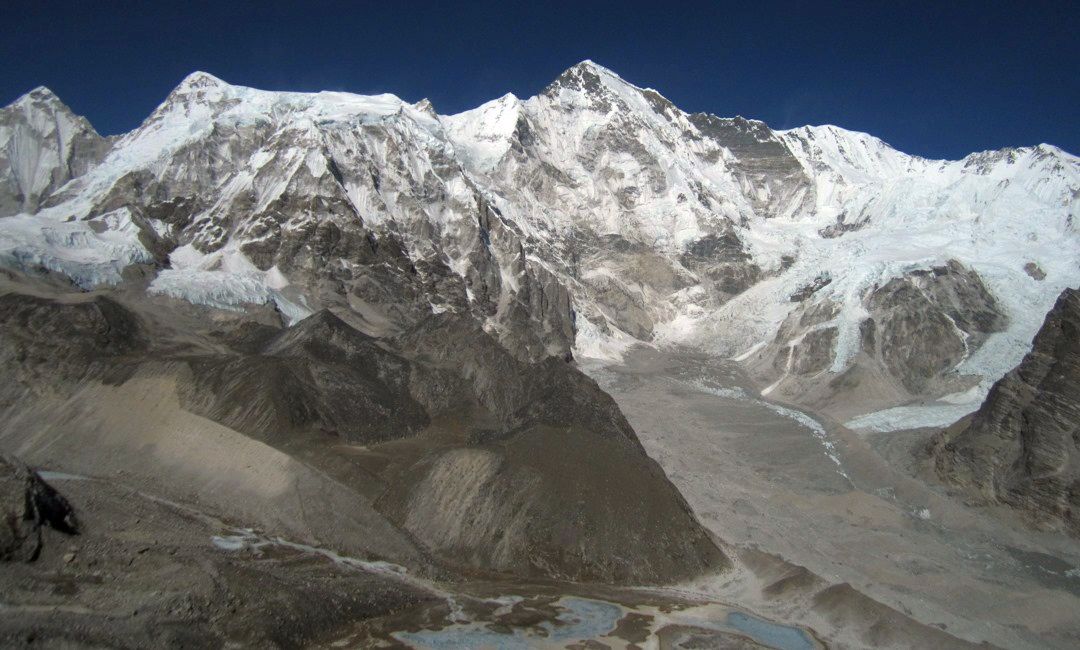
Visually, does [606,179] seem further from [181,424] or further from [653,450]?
[181,424]

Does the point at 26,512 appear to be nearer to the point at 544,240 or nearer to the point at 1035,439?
the point at 1035,439

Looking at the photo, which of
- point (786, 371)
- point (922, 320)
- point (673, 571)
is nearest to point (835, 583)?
point (673, 571)

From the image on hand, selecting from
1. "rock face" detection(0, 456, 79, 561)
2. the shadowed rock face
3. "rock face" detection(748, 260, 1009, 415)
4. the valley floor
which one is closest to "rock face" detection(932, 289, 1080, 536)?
the valley floor

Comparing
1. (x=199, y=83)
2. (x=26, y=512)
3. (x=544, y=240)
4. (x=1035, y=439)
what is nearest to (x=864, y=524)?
(x=1035, y=439)

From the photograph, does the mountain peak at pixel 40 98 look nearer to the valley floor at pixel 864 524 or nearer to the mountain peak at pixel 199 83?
the mountain peak at pixel 199 83

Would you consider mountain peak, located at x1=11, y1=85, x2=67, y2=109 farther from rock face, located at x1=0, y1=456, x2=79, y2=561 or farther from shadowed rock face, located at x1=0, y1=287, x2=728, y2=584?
rock face, located at x1=0, y1=456, x2=79, y2=561

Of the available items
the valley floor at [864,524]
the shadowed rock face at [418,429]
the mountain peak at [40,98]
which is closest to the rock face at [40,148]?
the mountain peak at [40,98]
